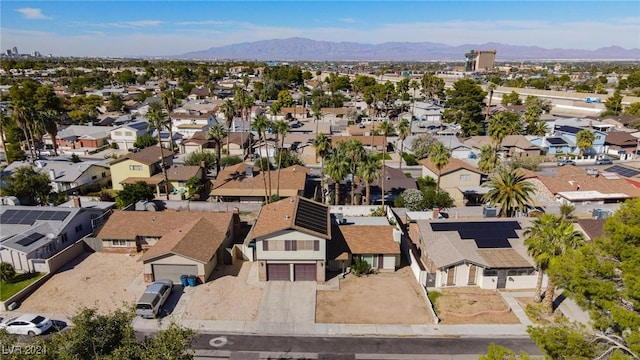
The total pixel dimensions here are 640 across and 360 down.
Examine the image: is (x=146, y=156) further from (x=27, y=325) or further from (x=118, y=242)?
(x=27, y=325)

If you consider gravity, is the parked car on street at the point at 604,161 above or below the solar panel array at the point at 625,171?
below

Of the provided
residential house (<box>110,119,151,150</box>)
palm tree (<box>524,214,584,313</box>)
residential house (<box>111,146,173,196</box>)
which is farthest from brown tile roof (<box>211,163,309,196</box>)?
residential house (<box>110,119,151,150</box>)

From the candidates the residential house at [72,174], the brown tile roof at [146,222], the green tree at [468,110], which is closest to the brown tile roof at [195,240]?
the brown tile roof at [146,222]

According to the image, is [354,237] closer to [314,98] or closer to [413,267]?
[413,267]

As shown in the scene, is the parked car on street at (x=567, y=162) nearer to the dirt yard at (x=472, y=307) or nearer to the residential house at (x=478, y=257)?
the residential house at (x=478, y=257)

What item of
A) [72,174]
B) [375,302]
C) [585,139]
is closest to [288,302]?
[375,302]

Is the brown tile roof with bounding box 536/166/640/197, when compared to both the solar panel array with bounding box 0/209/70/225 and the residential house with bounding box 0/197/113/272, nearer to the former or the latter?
the residential house with bounding box 0/197/113/272
